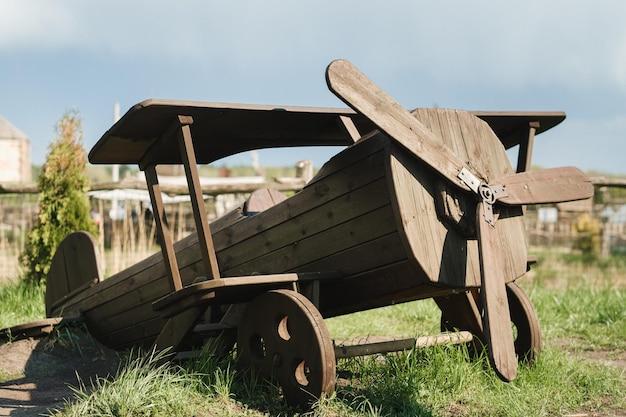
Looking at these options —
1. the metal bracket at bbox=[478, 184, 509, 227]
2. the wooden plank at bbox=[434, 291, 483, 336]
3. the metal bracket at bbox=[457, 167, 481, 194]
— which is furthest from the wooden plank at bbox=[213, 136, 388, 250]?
the wooden plank at bbox=[434, 291, 483, 336]

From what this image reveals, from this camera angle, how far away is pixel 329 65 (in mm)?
3244

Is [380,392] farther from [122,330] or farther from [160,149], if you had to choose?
[122,330]

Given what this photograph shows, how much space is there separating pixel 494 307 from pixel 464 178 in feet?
2.15

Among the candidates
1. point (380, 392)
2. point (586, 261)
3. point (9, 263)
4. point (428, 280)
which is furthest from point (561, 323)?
point (586, 261)

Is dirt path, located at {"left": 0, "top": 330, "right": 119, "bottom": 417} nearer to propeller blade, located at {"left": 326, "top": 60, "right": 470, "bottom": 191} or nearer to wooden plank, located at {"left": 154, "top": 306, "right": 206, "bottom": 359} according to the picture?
wooden plank, located at {"left": 154, "top": 306, "right": 206, "bottom": 359}

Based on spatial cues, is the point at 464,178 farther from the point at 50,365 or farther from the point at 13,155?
the point at 13,155

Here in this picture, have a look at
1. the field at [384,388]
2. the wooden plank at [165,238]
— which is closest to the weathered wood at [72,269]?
the field at [384,388]

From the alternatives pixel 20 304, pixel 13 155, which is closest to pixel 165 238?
pixel 20 304

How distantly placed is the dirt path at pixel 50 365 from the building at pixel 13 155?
108 ft

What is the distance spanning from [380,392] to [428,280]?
0.92 m

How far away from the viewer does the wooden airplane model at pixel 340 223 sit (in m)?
3.31

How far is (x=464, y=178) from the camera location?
135 inches

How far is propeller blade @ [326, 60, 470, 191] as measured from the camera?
325 cm

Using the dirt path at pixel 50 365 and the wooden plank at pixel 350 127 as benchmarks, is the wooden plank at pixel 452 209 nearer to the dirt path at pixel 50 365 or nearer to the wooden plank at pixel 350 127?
the wooden plank at pixel 350 127
